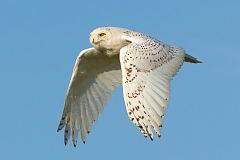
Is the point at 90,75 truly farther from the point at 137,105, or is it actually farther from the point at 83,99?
the point at 137,105

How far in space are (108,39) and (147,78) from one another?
6.56 ft

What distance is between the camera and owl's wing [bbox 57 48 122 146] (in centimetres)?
1759

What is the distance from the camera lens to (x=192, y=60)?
17.1 meters

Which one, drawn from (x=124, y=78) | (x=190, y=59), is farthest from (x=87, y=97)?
(x=124, y=78)

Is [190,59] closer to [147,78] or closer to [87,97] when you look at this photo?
[87,97]

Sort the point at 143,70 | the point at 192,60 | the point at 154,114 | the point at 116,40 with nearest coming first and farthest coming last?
the point at 154,114, the point at 143,70, the point at 116,40, the point at 192,60

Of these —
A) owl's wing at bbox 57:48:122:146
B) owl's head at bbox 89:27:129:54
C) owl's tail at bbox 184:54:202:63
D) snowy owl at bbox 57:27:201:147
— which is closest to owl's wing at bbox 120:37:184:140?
snowy owl at bbox 57:27:201:147

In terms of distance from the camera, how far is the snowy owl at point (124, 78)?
13.5 m

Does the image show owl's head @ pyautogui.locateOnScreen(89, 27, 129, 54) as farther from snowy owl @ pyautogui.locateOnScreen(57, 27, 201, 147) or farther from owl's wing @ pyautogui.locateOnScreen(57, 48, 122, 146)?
owl's wing @ pyautogui.locateOnScreen(57, 48, 122, 146)

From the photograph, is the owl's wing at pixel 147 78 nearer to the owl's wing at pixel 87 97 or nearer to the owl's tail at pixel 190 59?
the owl's tail at pixel 190 59

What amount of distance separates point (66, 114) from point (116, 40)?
8.63ft

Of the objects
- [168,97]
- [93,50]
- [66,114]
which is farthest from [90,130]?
[168,97]

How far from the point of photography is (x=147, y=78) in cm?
1403

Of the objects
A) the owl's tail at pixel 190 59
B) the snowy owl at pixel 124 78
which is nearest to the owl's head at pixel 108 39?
the snowy owl at pixel 124 78
